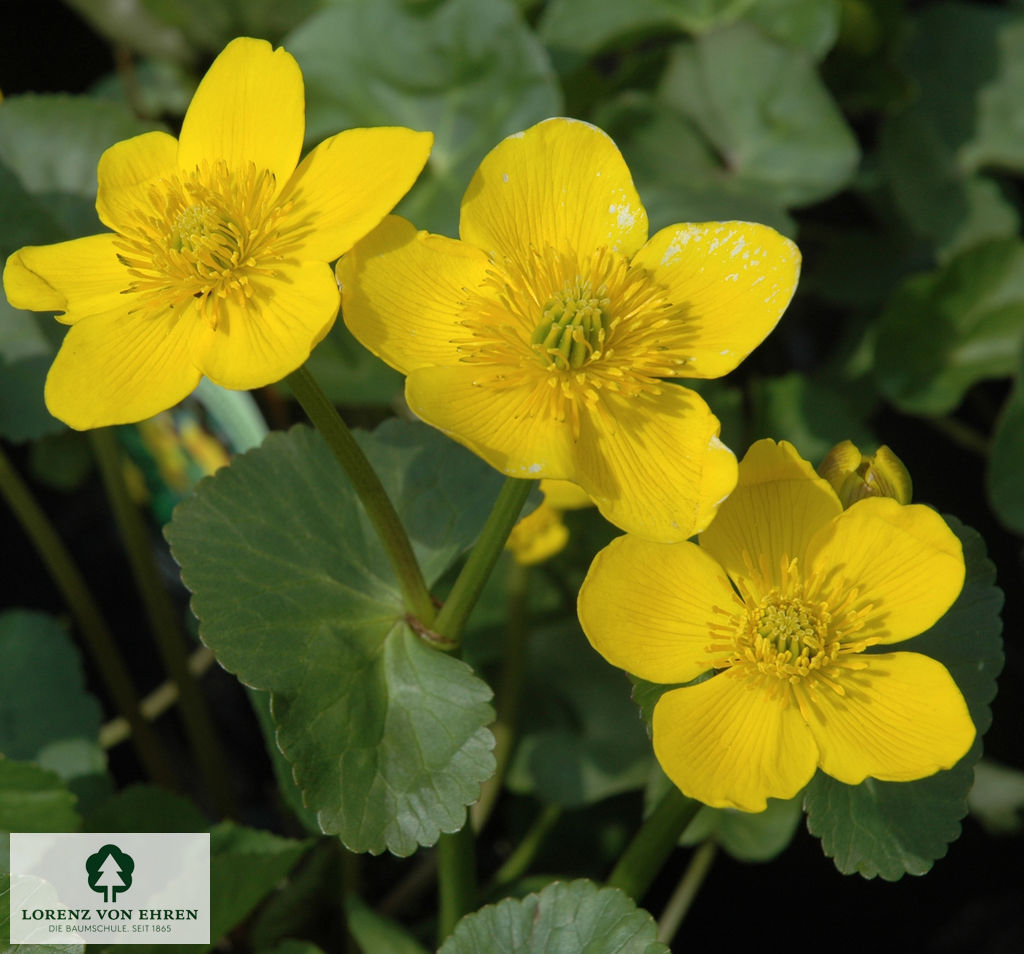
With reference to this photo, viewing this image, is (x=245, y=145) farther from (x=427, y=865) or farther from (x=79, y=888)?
(x=427, y=865)

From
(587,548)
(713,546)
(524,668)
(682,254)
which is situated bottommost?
(524,668)

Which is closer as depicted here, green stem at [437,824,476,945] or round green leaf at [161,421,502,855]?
round green leaf at [161,421,502,855]

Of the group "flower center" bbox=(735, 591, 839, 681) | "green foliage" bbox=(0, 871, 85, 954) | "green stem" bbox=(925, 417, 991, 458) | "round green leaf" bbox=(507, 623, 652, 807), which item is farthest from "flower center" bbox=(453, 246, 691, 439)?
"green stem" bbox=(925, 417, 991, 458)

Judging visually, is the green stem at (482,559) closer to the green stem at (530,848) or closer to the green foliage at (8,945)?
the green foliage at (8,945)

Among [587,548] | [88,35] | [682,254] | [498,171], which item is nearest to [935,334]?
[587,548]

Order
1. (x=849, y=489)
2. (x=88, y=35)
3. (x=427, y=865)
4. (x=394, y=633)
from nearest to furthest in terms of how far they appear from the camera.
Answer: (x=849, y=489)
(x=394, y=633)
(x=427, y=865)
(x=88, y=35)

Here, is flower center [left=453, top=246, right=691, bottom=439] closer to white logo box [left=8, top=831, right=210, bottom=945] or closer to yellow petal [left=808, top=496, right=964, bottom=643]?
yellow petal [left=808, top=496, right=964, bottom=643]
